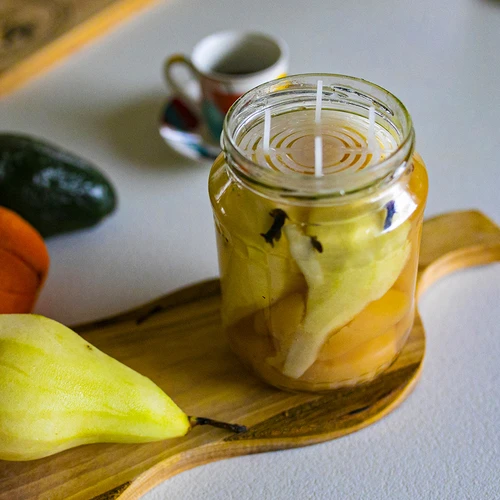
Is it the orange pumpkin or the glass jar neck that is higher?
the glass jar neck

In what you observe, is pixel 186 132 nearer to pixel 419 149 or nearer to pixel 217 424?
pixel 419 149

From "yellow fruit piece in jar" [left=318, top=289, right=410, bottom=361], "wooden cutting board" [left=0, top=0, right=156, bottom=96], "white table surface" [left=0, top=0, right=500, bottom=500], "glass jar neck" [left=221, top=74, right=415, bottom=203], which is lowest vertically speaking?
"white table surface" [left=0, top=0, right=500, bottom=500]

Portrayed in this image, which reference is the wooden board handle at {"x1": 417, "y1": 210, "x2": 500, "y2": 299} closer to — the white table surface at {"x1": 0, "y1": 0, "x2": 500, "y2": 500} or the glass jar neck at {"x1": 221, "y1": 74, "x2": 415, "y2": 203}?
the white table surface at {"x1": 0, "y1": 0, "x2": 500, "y2": 500}

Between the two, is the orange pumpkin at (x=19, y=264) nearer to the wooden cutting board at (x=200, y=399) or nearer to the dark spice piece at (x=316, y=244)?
the wooden cutting board at (x=200, y=399)

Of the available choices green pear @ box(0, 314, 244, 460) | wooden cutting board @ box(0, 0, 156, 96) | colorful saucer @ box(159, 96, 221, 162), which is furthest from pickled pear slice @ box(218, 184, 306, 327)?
wooden cutting board @ box(0, 0, 156, 96)

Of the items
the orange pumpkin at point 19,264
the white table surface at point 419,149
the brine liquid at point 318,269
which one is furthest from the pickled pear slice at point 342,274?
the orange pumpkin at point 19,264

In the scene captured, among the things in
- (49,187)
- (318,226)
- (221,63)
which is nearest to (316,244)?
(318,226)
